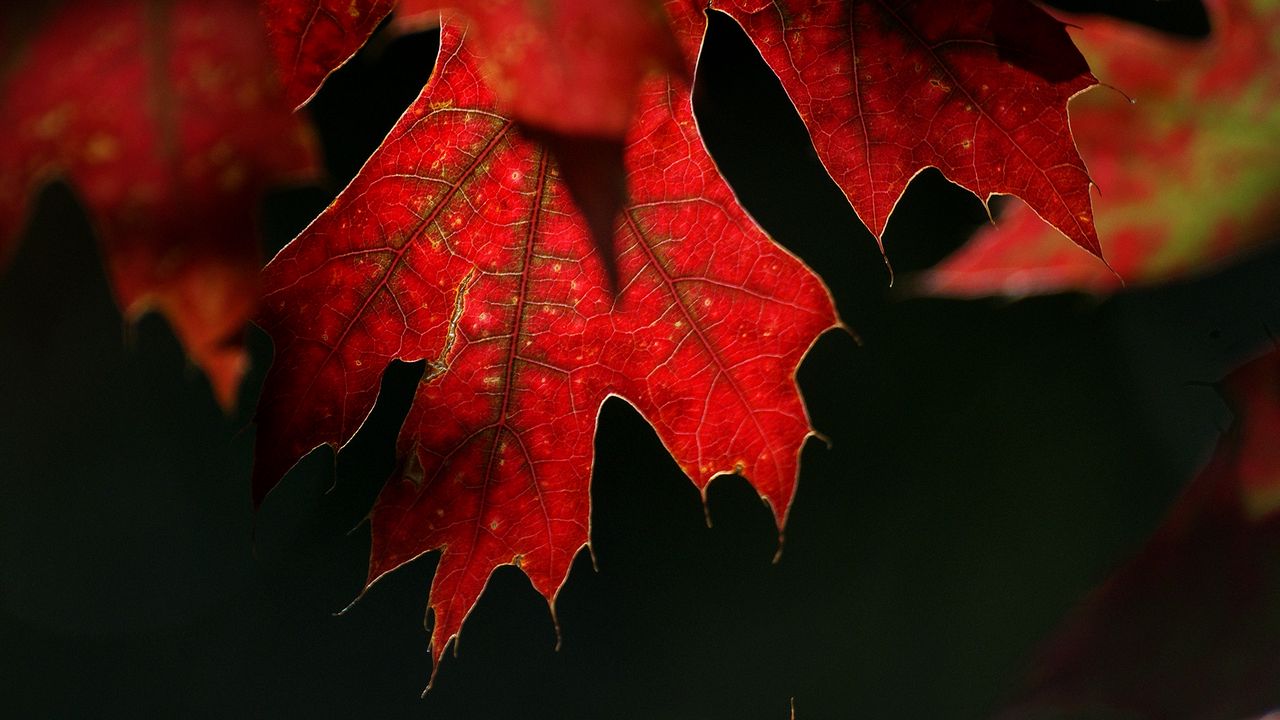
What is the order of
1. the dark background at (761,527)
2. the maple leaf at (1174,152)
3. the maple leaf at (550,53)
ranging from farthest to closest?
the dark background at (761,527) < the maple leaf at (1174,152) < the maple leaf at (550,53)

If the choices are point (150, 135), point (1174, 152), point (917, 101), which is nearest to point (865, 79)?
point (917, 101)

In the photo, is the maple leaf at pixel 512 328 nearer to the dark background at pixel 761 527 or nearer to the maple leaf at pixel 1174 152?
the maple leaf at pixel 1174 152

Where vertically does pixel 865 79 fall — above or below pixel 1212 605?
above

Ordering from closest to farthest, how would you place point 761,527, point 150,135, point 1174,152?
1. point 150,135
2. point 1174,152
3. point 761,527

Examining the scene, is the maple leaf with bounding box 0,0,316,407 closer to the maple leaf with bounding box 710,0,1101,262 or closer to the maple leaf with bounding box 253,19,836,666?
the maple leaf with bounding box 253,19,836,666

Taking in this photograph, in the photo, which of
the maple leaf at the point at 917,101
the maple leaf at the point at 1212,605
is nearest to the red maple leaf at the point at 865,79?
the maple leaf at the point at 917,101

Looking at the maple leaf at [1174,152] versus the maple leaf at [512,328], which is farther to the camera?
the maple leaf at [1174,152]

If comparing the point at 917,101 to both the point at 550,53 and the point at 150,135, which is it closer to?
the point at 550,53
